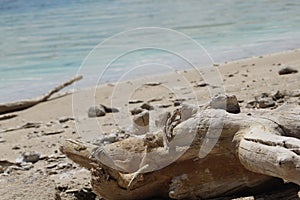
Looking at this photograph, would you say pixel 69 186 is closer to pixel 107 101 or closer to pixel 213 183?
pixel 213 183

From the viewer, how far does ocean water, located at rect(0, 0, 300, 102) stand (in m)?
11.7

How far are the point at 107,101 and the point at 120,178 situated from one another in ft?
15.5

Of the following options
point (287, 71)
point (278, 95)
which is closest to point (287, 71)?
point (287, 71)

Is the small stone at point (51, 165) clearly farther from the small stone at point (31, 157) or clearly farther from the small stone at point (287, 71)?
the small stone at point (287, 71)

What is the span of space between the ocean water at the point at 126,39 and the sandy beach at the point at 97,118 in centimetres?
130

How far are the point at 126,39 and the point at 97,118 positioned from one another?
26.9ft

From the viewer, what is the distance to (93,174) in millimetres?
4211

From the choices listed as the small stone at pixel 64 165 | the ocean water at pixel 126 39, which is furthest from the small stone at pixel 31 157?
the ocean water at pixel 126 39

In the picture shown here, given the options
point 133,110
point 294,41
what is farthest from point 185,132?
point 294,41

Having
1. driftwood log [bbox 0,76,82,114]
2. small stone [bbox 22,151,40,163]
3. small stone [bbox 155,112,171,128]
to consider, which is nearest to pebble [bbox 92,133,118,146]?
small stone [bbox 22,151,40,163]

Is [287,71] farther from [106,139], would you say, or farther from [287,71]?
[106,139]

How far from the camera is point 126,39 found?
50.8ft

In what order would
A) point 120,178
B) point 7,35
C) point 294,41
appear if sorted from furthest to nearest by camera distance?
1. point 7,35
2. point 294,41
3. point 120,178

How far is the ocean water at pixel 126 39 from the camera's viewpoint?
38.4 feet
